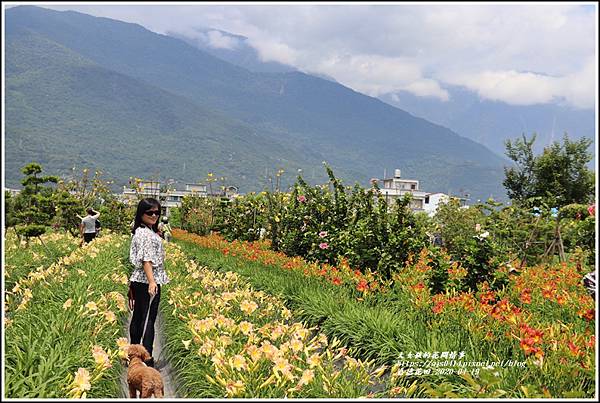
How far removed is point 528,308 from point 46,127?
627ft

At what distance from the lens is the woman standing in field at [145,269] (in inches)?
188

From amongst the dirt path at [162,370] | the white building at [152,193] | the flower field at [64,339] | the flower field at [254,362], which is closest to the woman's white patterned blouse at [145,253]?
the flower field at [64,339]

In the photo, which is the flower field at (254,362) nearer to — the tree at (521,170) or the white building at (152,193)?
the white building at (152,193)

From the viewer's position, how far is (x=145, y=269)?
4754mm

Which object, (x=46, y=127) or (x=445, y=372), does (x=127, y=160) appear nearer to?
(x=46, y=127)

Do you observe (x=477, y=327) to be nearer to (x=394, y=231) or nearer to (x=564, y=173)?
(x=394, y=231)

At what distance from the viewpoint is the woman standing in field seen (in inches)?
188

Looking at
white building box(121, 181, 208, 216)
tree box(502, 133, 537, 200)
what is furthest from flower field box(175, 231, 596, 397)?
tree box(502, 133, 537, 200)

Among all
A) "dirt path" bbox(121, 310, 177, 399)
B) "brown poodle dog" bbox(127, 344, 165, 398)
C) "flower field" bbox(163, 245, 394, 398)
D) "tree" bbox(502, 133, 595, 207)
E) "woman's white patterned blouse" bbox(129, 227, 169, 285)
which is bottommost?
"dirt path" bbox(121, 310, 177, 399)

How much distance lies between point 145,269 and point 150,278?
0.10 m

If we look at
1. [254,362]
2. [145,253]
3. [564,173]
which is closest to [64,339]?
[145,253]

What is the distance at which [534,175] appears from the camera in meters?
28.0

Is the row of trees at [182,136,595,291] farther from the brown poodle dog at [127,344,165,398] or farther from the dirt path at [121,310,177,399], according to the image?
the brown poodle dog at [127,344,165,398]

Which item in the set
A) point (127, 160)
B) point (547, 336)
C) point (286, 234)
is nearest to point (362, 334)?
point (547, 336)
